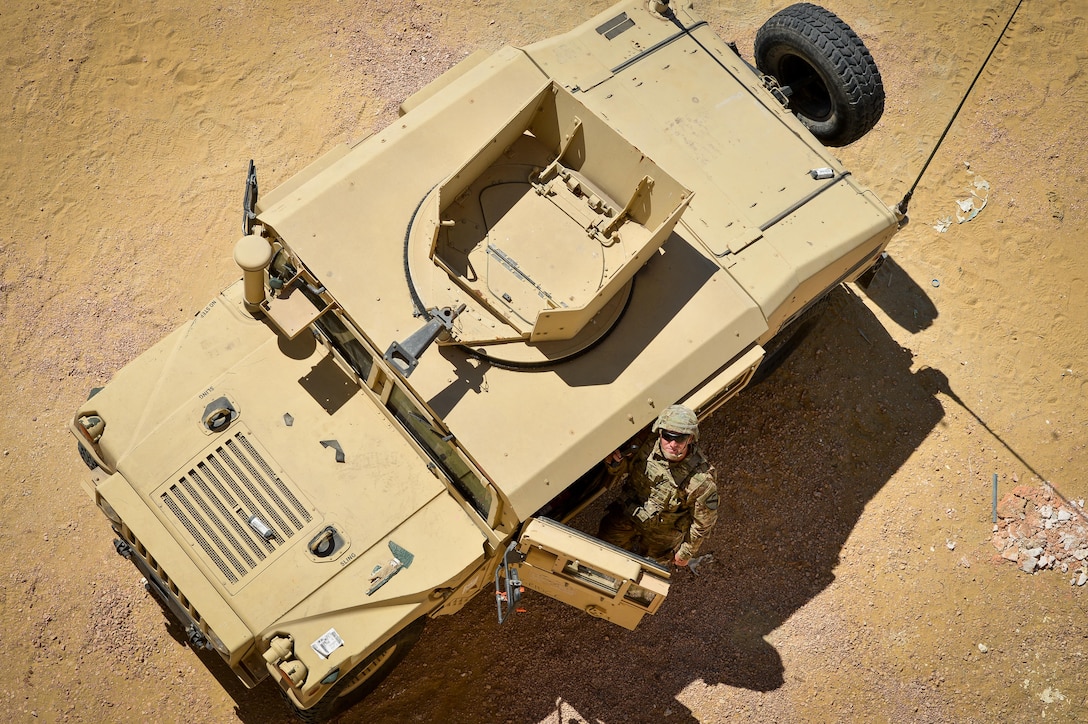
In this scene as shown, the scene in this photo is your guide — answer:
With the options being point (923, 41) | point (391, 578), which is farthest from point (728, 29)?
point (391, 578)

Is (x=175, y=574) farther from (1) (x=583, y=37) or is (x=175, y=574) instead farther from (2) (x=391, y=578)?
(1) (x=583, y=37)

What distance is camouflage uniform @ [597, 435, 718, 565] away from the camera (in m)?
6.44

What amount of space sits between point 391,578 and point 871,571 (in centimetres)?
345

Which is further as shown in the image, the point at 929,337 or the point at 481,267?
the point at 929,337

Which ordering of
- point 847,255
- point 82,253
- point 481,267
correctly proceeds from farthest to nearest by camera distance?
point 82,253 < point 847,255 < point 481,267

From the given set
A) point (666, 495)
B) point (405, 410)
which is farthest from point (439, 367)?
point (666, 495)

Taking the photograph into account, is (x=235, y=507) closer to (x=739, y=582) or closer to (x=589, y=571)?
(x=589, y=571)

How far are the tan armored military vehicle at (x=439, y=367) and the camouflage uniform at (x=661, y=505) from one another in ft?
0.94

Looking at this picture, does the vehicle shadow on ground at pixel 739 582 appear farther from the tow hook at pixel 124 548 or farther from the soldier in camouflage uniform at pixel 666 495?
the tow hook at pixel 124 548

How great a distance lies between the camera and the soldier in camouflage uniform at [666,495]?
6148mm

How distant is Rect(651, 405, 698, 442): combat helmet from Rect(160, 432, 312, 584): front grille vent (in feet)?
6.50

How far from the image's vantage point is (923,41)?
961 centimetres

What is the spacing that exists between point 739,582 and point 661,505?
4.35 feet

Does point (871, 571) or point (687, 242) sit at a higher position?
point (687, 242)
